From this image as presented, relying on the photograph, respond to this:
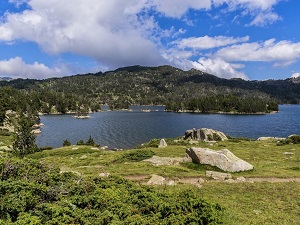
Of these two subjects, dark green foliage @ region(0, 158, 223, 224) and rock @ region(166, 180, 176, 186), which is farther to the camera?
rock @ region(166, 180, 176, 186)

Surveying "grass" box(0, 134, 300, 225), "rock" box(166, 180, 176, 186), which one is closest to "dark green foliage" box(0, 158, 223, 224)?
"grass" box(0, 134, 300, 225)

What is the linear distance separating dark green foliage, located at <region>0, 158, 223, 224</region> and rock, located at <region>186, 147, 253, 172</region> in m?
19.8

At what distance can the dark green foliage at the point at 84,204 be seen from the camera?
12945mm

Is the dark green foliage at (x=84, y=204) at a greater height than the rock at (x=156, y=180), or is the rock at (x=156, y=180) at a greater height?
the dark green foliage at (x=84, y=204)

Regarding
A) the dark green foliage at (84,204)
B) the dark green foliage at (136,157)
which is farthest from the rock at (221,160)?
the dark green foliage at (84,204)

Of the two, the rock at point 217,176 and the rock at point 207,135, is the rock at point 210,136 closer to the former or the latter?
the rock at point 207,135

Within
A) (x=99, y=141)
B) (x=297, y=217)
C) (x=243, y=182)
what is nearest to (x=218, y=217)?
(x=297, y=217)

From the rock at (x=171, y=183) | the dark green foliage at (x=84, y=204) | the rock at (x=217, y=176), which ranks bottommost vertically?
the rock at (x=217, y=176)

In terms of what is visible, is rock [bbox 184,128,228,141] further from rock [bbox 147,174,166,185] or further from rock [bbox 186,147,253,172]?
rock [bbox 147,174,166,185]

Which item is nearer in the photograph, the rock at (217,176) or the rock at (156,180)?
the rock at (156,180)

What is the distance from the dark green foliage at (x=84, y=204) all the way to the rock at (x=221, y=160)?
65.1ft

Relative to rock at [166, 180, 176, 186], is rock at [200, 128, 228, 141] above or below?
below

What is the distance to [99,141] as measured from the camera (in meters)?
117

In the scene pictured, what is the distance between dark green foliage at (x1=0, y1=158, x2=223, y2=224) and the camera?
12945mm
